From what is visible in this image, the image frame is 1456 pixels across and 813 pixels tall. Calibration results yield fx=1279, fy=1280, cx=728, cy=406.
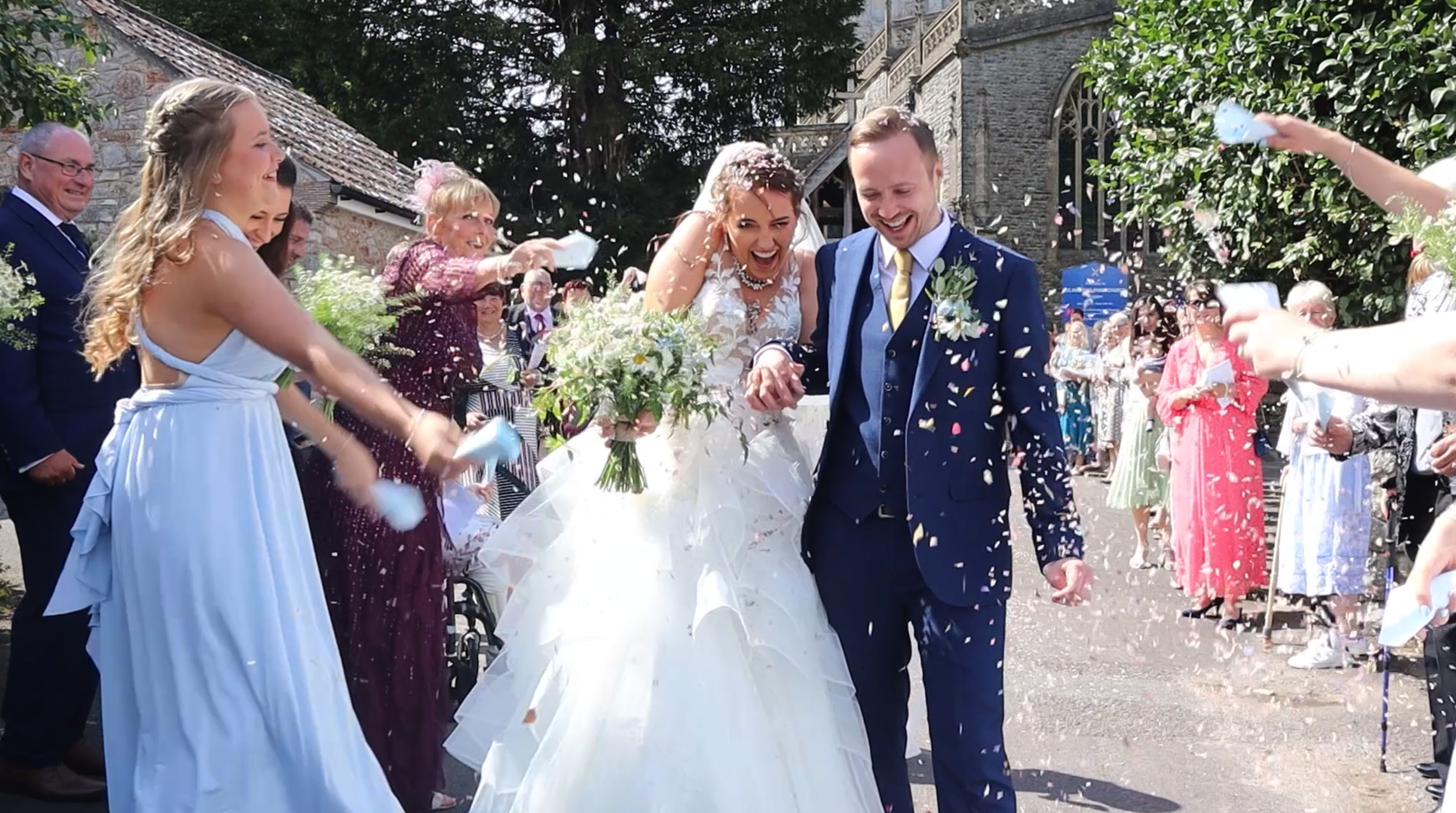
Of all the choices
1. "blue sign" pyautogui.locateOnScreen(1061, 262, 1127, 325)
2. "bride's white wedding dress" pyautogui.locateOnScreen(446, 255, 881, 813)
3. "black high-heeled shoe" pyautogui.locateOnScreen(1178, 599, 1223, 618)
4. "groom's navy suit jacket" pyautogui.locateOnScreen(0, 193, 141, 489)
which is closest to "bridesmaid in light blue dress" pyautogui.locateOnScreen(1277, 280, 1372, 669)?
"black high-heeled shoe" pyautogui.locateOnScreen(1178, 599, 1223, 618)

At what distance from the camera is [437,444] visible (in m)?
2.73

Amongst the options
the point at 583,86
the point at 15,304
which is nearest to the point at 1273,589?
the point at 15,304

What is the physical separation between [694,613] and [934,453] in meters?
0.86

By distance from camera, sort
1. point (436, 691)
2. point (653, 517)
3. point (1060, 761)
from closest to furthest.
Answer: point (653, 517), point (436, 691), point (1060, 761)

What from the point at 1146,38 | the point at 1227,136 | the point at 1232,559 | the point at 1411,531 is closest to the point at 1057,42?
the point at 1146,38

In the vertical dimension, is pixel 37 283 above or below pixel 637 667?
above

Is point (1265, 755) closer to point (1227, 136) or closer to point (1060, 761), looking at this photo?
point (1060, 761)

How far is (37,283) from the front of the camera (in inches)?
200

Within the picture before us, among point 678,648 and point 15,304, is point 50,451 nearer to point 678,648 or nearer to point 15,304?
point 15,304

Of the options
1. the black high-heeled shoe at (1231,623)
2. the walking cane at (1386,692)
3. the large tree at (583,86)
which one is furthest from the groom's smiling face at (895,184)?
the large tree at (583,86)

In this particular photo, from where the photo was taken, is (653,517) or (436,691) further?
(436,691)

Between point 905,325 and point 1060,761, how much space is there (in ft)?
8.64

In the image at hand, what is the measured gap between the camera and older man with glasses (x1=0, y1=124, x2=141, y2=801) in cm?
491

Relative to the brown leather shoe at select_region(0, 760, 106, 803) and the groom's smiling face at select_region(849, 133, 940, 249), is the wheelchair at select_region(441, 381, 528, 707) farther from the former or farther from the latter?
the groom's smiling face at select_region(849, 133, 940, 249)
